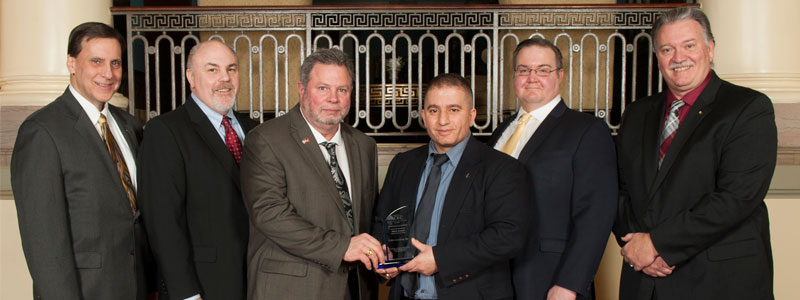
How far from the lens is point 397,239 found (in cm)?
205

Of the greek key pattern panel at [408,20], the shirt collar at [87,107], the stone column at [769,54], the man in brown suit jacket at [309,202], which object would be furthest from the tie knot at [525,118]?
the stone column at [769,54]

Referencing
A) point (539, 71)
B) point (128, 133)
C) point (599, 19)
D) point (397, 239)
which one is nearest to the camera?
point (397, 239)

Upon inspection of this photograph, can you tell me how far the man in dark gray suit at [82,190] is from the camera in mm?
2090

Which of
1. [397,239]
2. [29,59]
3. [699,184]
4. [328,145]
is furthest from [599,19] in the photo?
[29,59]

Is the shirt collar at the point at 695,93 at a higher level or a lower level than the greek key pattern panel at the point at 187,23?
lower

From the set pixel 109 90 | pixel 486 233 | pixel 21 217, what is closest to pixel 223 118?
pixel 109 90

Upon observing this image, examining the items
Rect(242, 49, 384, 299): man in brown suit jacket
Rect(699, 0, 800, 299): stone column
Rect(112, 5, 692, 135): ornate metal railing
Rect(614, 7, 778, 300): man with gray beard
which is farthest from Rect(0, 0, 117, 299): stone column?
Rect(699, 0, 800, 299): stone column

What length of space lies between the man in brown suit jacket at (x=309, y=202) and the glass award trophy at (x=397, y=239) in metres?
0.07

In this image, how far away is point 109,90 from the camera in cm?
234

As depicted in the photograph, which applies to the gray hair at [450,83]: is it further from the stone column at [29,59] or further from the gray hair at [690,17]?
the stone column at [29,59]

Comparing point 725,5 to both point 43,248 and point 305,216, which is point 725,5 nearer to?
point 305,216

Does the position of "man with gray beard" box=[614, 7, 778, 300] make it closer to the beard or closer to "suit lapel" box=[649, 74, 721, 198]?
"suit lapel" box=[649, 74, 721, 198]

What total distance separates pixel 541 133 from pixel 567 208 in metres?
0.31

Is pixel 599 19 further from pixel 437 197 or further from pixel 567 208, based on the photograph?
pixel 437 197
